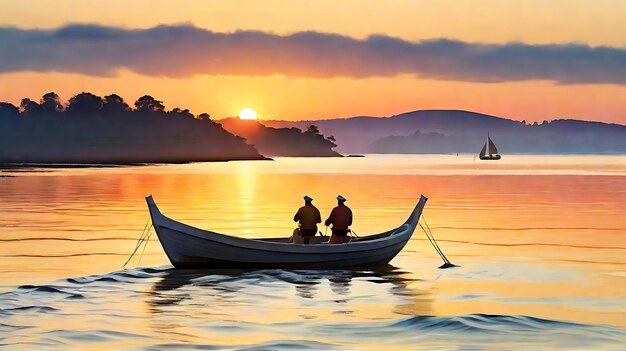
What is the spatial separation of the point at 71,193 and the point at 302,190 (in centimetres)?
2128

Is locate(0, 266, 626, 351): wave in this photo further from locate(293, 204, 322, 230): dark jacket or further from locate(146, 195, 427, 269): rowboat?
locate(293, 204, 322, 230): dark jacket

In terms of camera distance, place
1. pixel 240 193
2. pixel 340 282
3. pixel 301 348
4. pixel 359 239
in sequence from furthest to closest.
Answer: pixel 240 193 → pixel 359 239 → pixel 340 282 → pixel 301 348

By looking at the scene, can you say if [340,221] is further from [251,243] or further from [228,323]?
[228,323]

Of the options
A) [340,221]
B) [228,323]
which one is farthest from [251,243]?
[228,323]

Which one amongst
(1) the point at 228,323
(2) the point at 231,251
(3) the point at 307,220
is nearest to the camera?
(1) the point at 228,323

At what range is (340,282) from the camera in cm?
2711

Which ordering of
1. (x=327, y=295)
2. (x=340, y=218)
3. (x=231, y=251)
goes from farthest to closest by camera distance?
1. (x=340, y=218)
2. (x=231, y=251)
3. (x=327, y=295)

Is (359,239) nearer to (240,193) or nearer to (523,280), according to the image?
(523,280)

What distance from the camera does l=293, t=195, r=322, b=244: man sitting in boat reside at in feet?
98.4

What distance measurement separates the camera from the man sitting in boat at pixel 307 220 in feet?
98.4

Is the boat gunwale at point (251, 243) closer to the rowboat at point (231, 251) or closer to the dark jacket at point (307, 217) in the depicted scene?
the rowboat at point (231, 251)

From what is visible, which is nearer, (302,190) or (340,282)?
(340,282)

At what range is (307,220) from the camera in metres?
30.0

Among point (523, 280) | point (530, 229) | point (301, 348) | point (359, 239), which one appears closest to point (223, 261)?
point (359, 239)
